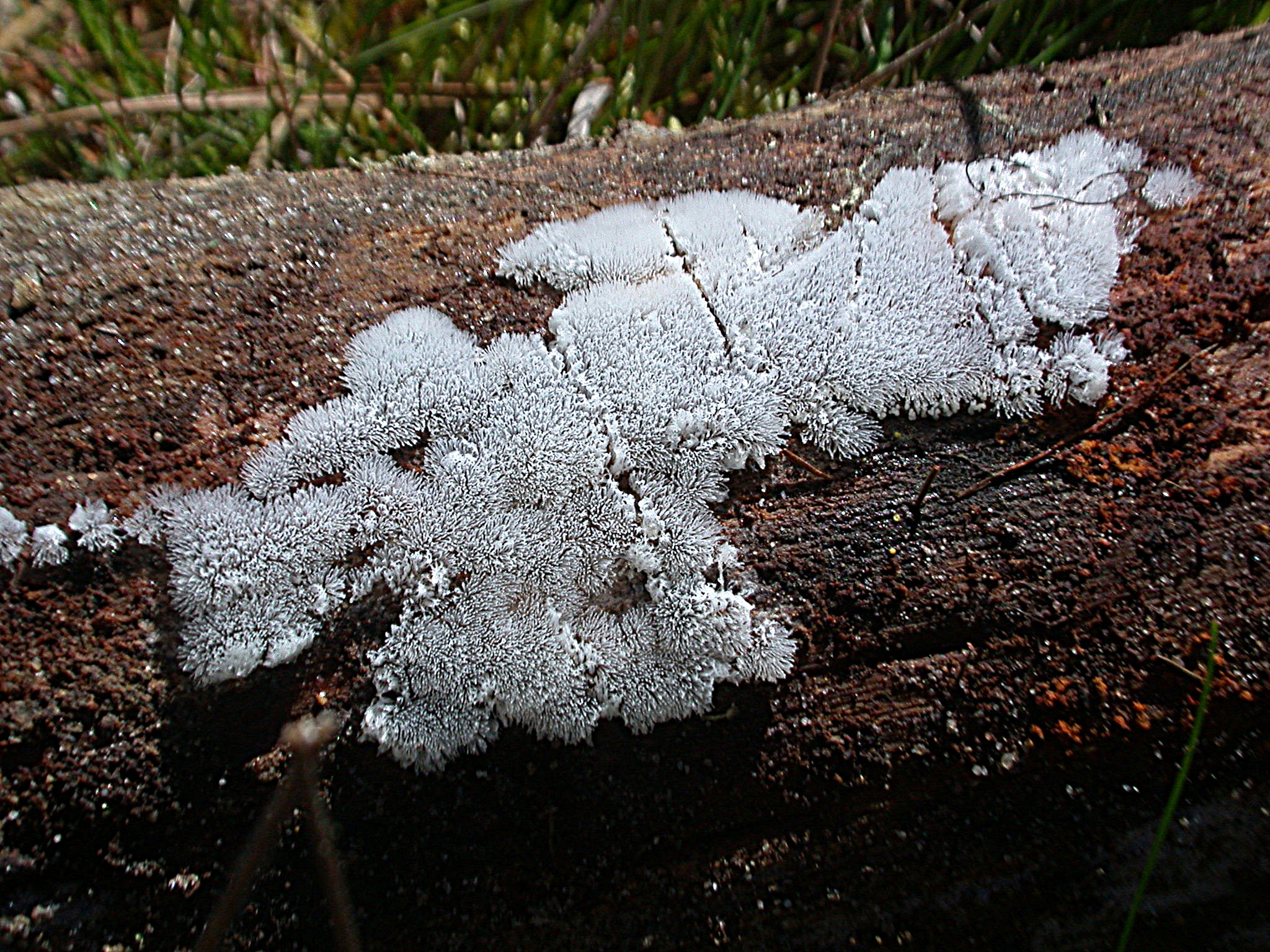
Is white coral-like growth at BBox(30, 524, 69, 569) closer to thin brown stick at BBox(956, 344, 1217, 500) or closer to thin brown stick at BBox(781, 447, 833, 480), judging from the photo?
thin brown stick at BBox(781, 447, 833, 480)

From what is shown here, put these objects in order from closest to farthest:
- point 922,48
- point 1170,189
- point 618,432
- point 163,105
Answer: point 618,432 → point 1170,189 → point 922,48 → point 163,105

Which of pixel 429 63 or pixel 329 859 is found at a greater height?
pixel 429 63

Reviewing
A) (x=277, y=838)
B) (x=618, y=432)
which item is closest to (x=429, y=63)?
(x=618, y=432)

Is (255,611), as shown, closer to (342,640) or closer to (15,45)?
(342,640)

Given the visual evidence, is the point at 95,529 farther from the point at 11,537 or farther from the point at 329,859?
the point at 329,859

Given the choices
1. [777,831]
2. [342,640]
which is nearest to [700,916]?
[777,831]

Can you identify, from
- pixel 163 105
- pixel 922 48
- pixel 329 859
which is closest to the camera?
pixel 329 859

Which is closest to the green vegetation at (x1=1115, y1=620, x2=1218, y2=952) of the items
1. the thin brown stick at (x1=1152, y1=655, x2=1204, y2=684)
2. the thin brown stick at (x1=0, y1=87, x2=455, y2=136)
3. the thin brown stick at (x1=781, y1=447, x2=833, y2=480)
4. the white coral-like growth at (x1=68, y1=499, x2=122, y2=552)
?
the thin brown stick at (x1=1152, y1=655, x2=1204, y2=684)
